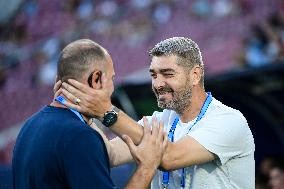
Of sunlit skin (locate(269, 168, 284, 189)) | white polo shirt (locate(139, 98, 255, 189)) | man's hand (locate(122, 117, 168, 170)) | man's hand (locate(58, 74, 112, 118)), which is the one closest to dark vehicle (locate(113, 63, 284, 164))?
sunlit skin (locate(269, 168, 284, 189))

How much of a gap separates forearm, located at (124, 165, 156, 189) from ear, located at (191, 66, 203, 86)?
0.77 meters


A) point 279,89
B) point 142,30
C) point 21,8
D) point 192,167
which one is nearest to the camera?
point 192,167

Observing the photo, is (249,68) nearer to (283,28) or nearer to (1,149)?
(283,28)

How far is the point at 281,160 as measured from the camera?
6.73 meters

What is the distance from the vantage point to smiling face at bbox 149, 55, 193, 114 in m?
3.97

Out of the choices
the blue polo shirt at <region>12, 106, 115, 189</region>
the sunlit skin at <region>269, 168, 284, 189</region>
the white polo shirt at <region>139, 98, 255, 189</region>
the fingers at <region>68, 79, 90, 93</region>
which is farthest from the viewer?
→ the sunlit skin at <region>269, 168, 284, 189</region>

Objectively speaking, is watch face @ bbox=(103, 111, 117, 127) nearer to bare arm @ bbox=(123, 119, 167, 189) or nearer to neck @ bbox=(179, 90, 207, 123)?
bare arm @ bbox=(123, 119, 167, 189)

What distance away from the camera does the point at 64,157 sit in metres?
3.16

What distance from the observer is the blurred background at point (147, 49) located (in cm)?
803

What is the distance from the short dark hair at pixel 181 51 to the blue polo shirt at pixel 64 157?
89 centimetres

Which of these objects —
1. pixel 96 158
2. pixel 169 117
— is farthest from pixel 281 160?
pixel 96 158

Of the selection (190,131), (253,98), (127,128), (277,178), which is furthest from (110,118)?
(253,98)

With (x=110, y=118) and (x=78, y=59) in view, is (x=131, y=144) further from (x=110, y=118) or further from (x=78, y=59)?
(x=78, y=59)

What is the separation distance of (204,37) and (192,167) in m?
8.36
